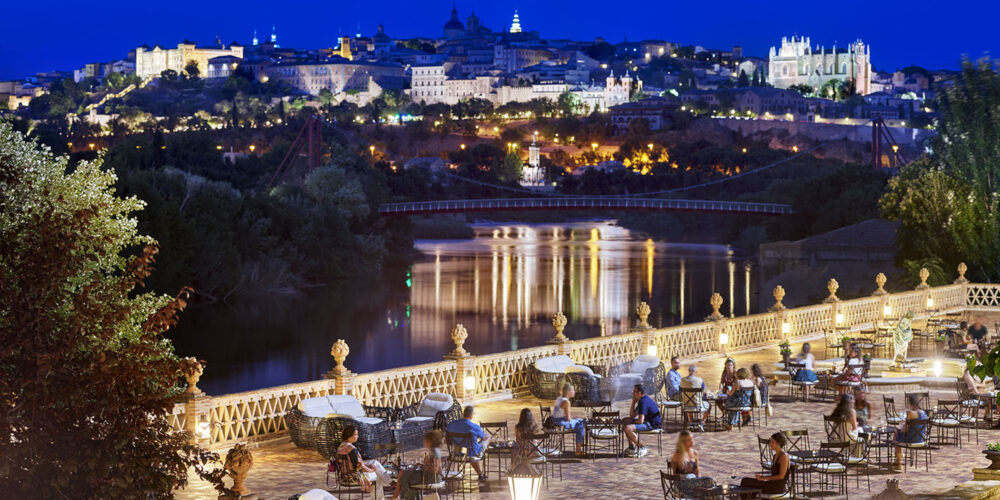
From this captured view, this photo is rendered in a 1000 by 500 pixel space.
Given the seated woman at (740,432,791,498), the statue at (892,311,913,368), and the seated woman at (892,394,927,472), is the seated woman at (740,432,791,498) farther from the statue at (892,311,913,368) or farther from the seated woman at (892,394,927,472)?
the statue at (892,311,913,368)

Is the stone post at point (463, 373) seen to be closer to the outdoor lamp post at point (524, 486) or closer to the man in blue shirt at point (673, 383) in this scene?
the man in blue shirt at point (673, 383)

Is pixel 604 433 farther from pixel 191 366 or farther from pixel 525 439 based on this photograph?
pixel 191 366

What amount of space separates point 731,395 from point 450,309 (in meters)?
36.7

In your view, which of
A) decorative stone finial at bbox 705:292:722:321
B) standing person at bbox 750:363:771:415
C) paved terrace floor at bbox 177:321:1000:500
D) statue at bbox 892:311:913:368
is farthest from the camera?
decorative stone finial at bbox 705:292:722:321

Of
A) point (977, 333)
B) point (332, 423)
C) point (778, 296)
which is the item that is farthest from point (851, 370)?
point (332, 423)

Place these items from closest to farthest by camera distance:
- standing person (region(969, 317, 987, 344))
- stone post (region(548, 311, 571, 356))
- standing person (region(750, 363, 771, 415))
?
standing person (region(750, 363, 771, 415))
stone post (region(548, 311, 571, 356))
standing person (region(969, 317, 987, 344))

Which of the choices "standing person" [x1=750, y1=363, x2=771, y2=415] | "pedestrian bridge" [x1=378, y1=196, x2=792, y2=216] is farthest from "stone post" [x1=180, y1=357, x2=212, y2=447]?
"pedestrian bridge" [x1=378, y1=196, x2=792, y2=216]

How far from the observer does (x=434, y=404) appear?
14.2 meters

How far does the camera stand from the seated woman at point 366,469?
11.2 meters

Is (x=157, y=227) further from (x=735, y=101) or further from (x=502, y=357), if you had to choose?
(x=735, y=101)

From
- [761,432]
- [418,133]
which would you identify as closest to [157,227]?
[761,432]

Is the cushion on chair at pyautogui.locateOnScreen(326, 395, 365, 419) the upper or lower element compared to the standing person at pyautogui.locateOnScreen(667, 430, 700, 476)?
upper

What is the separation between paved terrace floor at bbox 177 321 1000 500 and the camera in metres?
11.9

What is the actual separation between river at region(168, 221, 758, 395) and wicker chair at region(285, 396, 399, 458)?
19849mm
